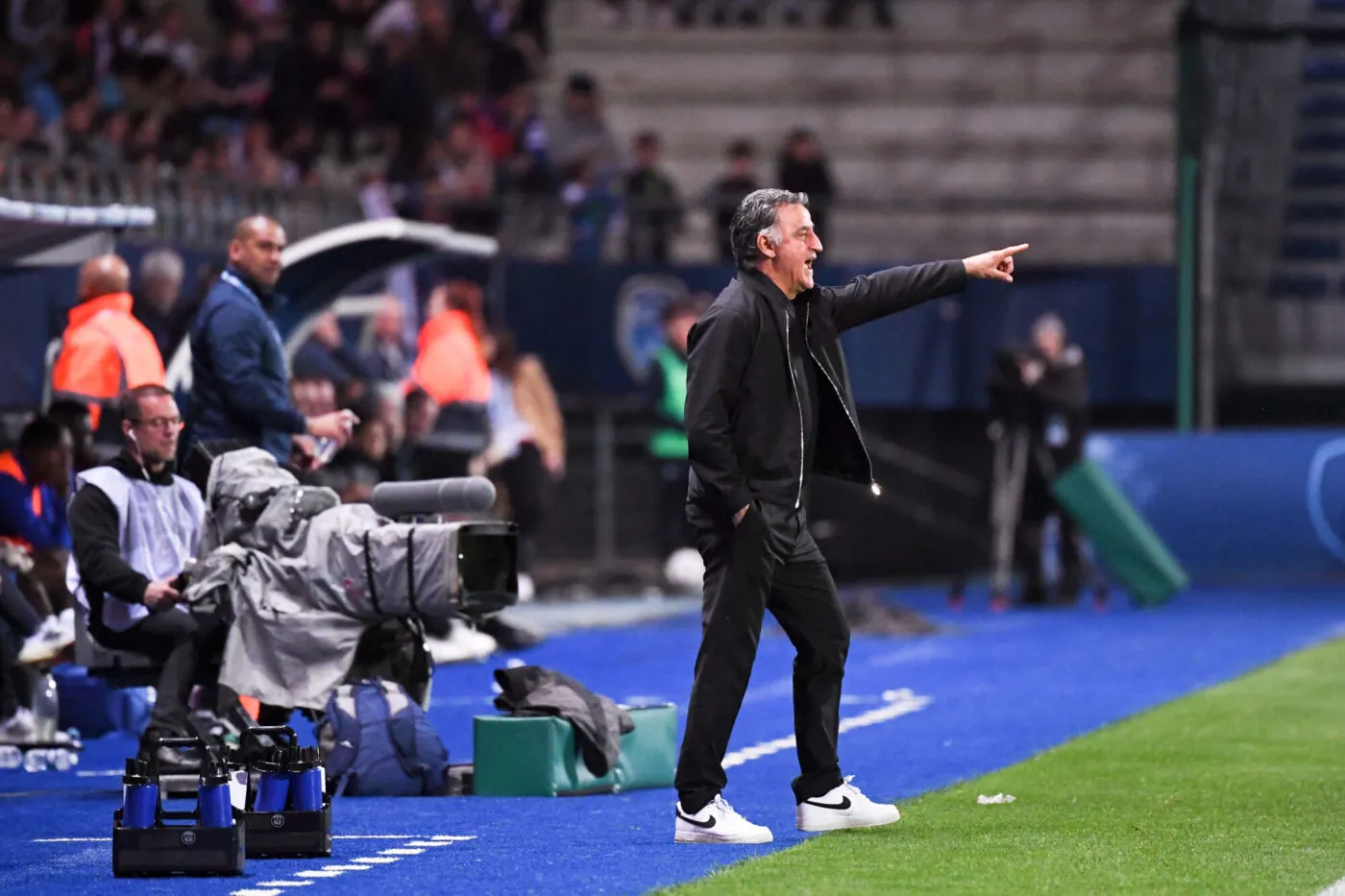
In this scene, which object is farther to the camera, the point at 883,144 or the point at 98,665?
the point at 883,144

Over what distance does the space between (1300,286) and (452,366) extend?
10.3 metres

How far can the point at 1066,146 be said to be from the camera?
26.8 meters

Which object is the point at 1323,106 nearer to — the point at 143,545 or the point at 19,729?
the point at 19,729

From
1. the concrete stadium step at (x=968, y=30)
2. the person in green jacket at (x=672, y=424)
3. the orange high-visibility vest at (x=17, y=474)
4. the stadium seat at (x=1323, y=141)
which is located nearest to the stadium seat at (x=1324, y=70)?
the stadium seat at (x=1323, y=141)

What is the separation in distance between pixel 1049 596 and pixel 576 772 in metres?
12.2

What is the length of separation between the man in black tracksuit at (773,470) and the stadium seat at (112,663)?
326 cm

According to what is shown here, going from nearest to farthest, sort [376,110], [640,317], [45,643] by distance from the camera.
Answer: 1. [45,643]
2. [640,317]
3. [376,110]

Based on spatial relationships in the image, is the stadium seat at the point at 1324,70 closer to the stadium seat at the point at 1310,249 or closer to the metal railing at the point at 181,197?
the stadium seat at the point at 1310,249

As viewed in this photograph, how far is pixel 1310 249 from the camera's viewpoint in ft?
84.5

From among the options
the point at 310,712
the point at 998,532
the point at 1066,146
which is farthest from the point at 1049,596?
the point at 310,712

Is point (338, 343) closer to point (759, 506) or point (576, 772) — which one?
point (576, 772)

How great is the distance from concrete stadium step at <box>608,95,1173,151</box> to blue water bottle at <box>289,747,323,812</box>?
19253 millimetres

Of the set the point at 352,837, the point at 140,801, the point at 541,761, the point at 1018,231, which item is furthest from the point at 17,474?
the point at 1018,231

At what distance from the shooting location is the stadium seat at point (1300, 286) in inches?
994
